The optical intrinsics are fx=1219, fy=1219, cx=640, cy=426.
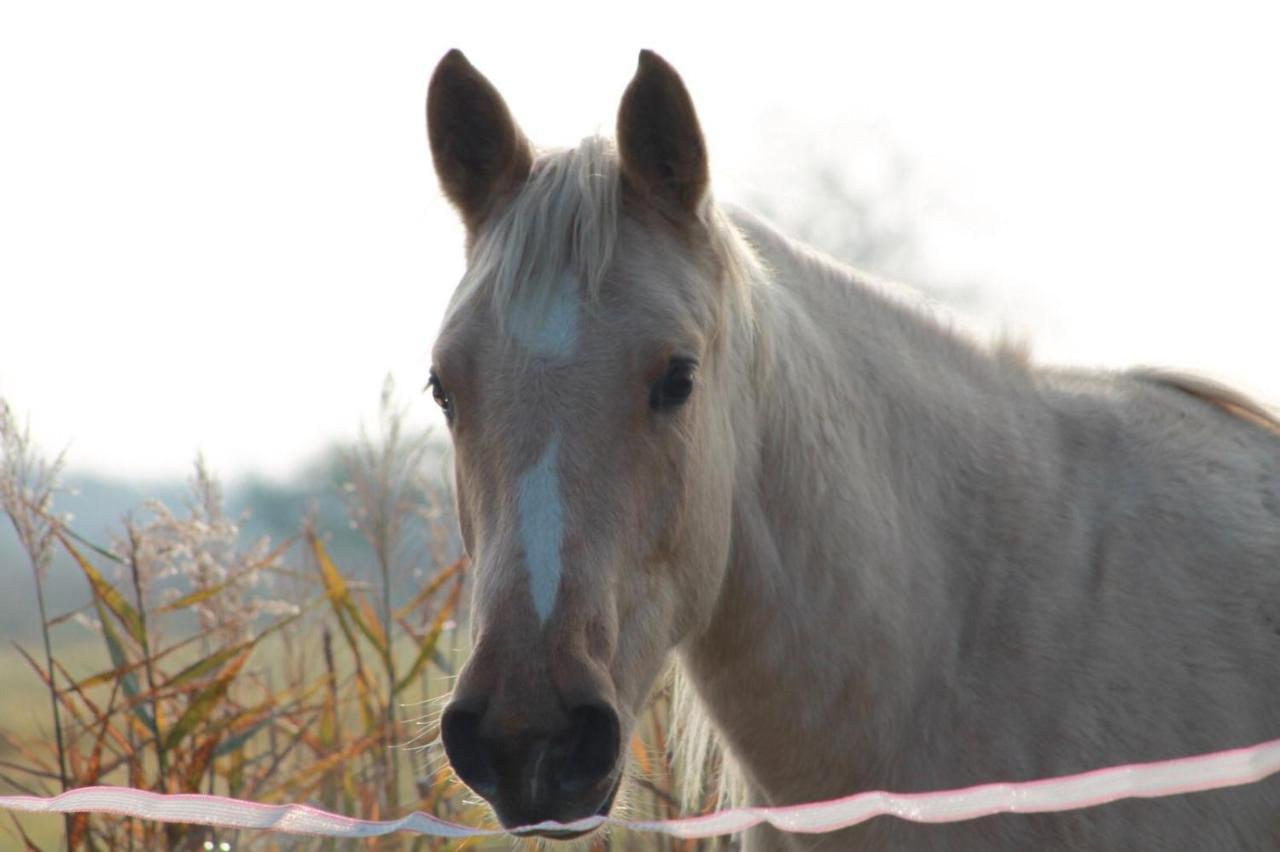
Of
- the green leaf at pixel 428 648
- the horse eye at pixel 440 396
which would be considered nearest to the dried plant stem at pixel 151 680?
the green leaf at pixel 428 648

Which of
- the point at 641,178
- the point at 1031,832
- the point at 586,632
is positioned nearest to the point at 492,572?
the point at 586,632

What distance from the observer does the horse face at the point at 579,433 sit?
2297 mm

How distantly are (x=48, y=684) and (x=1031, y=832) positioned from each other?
293 centimetres

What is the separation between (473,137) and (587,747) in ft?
5.32

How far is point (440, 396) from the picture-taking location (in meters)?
2.90

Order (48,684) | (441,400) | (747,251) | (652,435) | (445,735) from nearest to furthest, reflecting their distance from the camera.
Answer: (445,735) → (652,435) → (441,400) → (747,251) → (48,684)

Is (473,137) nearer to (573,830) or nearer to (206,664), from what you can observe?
(573,830)

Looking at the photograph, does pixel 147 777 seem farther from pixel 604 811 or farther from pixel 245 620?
pixel 604 811

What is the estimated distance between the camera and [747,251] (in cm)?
318

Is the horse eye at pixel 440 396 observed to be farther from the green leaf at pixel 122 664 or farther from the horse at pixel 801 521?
the green leaf at pixel 122 664

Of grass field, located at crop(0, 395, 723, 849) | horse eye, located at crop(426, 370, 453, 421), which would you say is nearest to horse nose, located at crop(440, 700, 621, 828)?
horse eye, located at crop(426, 370, 453, 421)

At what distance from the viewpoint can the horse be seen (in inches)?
100

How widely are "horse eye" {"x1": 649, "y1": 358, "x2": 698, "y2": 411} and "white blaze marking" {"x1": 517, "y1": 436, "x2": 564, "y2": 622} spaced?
0.29 m

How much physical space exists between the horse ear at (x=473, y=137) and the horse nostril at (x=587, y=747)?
4.64 feet
